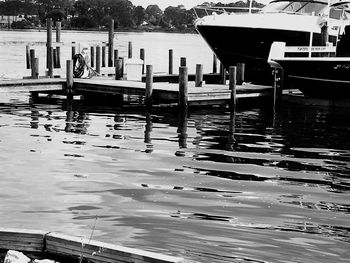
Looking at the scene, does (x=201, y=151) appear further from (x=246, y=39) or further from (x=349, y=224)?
(x=246, y=39)

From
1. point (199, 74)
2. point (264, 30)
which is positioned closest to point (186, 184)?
point (199, 74)

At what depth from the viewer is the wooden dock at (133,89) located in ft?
72.0

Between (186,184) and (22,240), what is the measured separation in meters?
5.20

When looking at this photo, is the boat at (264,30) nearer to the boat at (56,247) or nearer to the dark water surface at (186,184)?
the dark water surface at (186,184)

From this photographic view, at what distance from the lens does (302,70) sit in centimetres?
2405

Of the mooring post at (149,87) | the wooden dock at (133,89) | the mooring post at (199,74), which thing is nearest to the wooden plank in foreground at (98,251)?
the mooring post at (149,87)

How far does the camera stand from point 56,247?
6754 millimetres

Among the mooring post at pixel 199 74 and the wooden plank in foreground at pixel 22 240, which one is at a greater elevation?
the mooring post at pixel 199 74

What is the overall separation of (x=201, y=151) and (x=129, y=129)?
372 centimetres

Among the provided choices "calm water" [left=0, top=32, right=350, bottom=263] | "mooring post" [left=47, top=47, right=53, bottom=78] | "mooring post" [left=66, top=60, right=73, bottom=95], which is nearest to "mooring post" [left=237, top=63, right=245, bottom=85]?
"calm water" [left=0, top=32, right=350, bottom=263]

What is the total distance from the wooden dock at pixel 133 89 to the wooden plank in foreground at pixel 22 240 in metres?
15.0

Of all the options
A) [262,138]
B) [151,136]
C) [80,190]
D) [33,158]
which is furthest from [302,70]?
[80,190]

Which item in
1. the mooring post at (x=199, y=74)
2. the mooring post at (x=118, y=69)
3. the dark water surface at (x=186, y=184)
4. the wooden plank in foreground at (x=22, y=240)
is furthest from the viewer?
the mooring post at (x=118, y=69)

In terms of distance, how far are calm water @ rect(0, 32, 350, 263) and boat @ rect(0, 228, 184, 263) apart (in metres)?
1.46
